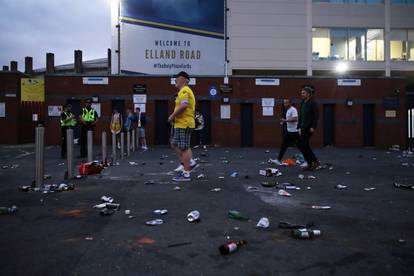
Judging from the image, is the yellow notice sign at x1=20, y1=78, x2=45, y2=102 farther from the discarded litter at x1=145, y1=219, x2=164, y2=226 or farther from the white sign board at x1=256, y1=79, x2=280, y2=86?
the discarded litter at x1=145, y1=219, x2=164, y2=226

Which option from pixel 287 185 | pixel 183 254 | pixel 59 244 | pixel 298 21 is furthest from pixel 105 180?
pixel 298 21

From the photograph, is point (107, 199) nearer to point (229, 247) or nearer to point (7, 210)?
point (7, 210)

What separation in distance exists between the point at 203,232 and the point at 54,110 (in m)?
→ 20.1

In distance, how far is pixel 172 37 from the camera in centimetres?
2767

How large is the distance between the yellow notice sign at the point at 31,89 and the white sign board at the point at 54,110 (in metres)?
4.15

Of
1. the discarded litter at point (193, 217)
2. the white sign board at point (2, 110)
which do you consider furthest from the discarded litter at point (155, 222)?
the white sign board at point (2, 110)

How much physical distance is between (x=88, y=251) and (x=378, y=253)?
8.07 feet

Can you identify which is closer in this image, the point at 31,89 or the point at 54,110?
the point at 54,110

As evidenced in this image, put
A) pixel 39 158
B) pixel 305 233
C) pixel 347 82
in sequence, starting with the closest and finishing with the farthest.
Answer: pixel 305 233 → pixel 39 158 → pixel 347 82

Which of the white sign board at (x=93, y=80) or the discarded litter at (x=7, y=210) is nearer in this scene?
the discarded litter at (x=7, y=210)

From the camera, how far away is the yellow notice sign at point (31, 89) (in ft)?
82.4

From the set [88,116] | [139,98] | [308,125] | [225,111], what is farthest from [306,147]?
[139,98]

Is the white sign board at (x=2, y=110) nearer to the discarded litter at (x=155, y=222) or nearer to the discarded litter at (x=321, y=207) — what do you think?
the discarded litter at (x=155, y=222)

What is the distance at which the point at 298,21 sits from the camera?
35688 mm
